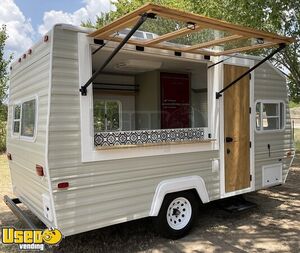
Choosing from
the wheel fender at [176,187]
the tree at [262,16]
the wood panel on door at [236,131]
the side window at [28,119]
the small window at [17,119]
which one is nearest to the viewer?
the side window at [28,119]

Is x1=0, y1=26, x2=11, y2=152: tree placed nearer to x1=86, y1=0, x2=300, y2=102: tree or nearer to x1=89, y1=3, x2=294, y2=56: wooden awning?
x1=86, y1=0, x2=300, y2=102: tree

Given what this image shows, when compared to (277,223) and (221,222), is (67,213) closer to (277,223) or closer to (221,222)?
(221,222)

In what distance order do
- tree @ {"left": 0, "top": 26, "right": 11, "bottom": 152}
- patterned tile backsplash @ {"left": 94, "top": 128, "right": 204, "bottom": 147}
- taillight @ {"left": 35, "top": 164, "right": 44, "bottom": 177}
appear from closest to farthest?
1. taillight @ {"left": 35, "top": 164, "right": 44, "bottom": 177}
2. patterned tile backsplash @ {"left": 94, "top": 128, "right": 204, "bottom": 147}
3. tree @ {"left": 0, "top": 26, "right": 11, "bottom": 152}

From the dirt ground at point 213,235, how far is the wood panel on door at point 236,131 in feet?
2.04

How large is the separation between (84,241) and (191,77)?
3.53 meters

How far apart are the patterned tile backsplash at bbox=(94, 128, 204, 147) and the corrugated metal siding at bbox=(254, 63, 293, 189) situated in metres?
1.43

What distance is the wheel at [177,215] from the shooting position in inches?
193

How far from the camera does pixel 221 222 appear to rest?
5.82m

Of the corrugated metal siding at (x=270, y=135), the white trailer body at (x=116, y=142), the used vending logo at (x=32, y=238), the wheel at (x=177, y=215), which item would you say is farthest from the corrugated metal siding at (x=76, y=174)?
the corrugated metal siding at (x=270, y=135)

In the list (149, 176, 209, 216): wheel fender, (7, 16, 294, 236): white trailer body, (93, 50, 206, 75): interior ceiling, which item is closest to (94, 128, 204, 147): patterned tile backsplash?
(7, 16, 294, 236): white trailer body

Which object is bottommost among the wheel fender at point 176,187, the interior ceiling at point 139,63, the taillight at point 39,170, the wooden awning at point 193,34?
the wheel fender at point 176,187

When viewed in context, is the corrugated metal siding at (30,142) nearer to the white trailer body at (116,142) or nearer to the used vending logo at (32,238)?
the white trailer body at (116,142)

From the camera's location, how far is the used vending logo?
398 cm

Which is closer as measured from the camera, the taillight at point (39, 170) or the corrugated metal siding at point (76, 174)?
the corrugated metal siding at point (76, 174)
